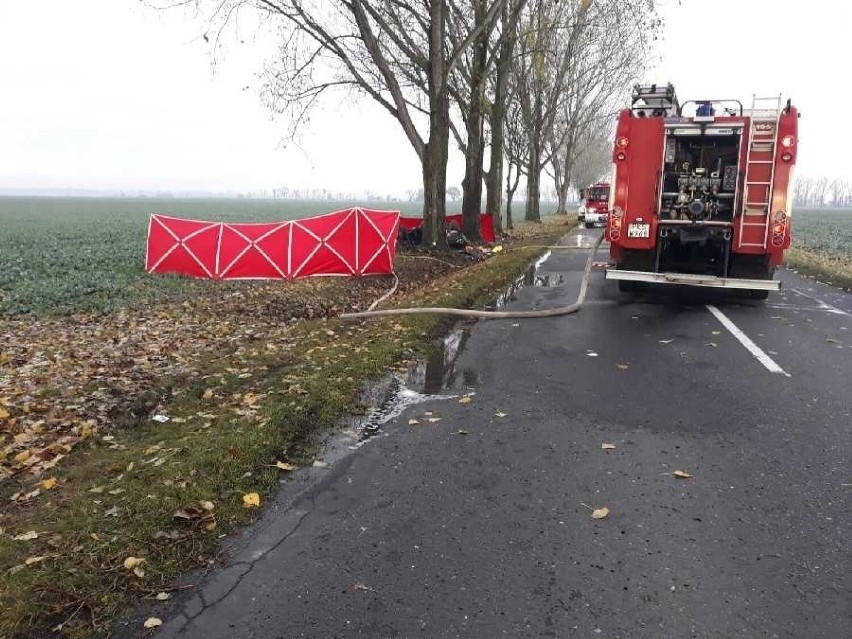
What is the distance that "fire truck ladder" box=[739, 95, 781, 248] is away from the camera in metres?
9.08

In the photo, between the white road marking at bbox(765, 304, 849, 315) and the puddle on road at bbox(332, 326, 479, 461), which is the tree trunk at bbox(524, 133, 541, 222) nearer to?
the white road marking at bbox(765, 304, 849, 315)

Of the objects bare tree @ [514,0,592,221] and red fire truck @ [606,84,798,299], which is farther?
bare tree @ [514,0,592,221]

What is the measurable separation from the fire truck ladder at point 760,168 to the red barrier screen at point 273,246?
7.39 m

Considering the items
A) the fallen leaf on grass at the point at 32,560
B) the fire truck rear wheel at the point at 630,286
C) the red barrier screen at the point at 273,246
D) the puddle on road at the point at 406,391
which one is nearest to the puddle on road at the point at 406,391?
the puddle on road at the point at 406,391

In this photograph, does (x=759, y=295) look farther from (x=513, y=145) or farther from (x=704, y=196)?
(x=513, y=145)

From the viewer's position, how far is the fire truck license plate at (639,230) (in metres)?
9.73

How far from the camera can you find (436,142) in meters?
16.3

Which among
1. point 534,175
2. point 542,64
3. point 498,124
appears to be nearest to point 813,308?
point 498,124

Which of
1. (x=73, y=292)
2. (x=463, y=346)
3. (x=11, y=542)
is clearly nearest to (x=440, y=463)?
(x=11, y=542)

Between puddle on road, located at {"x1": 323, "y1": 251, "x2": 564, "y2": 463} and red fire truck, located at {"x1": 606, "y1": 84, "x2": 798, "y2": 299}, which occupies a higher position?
red fire truck, located at {"x1": 606, "y1": 84, "x2": 798, "y2": 299}

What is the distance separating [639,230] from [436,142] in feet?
26.4

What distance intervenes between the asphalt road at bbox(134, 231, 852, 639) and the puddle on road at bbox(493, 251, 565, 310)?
13.5 feet

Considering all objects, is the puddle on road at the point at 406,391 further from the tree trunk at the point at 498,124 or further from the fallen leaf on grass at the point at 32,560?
the tree trunk at the point at 498,124

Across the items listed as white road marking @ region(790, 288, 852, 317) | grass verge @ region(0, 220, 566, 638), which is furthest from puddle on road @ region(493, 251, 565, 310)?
white road marking @ region(790, 288, 852, 317)
